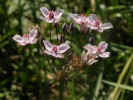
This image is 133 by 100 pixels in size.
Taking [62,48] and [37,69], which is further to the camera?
[37,69]

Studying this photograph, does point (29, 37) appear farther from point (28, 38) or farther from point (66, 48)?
point (66, 48)

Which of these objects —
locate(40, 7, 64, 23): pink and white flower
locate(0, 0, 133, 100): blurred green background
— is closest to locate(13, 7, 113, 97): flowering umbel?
locate(40, 7, 64, 23): pink and white flower

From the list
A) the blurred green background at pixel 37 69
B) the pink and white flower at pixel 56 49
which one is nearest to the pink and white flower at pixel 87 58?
the pink and white flower at pixel 56 49

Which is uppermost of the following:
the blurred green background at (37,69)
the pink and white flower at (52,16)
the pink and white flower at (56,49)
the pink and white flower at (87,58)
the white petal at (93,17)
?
the pink and white flower at (52,16)

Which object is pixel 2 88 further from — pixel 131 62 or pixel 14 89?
pixel 131 62

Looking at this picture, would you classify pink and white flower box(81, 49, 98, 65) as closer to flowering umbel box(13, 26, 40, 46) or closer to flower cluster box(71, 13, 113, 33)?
flower cluster box(71, 13, 113, 33)

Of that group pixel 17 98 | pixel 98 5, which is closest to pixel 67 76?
pixel 17 98

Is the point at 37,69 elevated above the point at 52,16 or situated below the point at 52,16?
below

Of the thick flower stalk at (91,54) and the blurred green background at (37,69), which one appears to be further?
the blurred green background at (37,69)

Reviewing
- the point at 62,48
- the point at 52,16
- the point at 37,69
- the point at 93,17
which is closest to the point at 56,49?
the point at 62,48

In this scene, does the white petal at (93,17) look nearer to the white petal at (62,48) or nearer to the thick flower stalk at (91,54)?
the thick flower stalk at (91,54)

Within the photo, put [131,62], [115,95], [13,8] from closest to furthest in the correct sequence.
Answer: [115,95]
[131,62]
[13,8]
